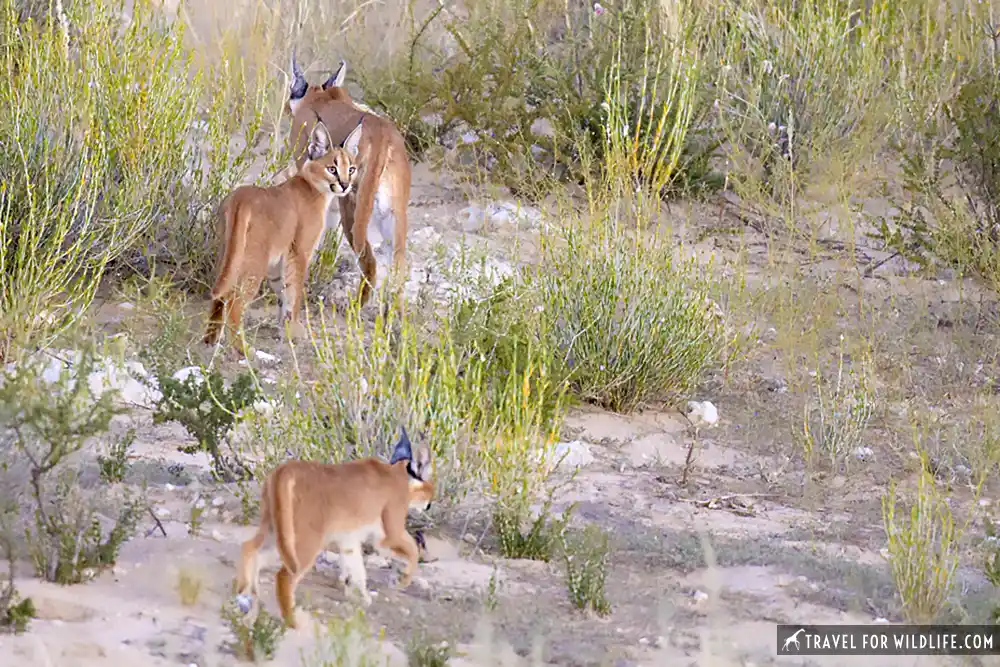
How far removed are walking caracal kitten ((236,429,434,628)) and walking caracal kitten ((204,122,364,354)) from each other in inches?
87.9

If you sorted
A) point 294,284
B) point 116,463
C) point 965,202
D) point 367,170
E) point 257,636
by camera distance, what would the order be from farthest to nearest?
point 965,202
point 367,170
point 294,284
point 116,463
point 257,636

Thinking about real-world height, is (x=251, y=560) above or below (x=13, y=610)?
above

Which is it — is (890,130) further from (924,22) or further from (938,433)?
(938,433)

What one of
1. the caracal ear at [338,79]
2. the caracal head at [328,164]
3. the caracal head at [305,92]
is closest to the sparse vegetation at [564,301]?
the caracal head at [305,92]

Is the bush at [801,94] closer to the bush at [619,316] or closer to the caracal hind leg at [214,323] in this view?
the bush at [619,316]

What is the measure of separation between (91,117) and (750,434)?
3306mm

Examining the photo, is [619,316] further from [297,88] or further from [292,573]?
[292,573]

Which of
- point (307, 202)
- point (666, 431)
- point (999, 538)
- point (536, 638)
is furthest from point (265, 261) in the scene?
point (999, 538)

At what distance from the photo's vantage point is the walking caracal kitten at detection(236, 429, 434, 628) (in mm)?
3656

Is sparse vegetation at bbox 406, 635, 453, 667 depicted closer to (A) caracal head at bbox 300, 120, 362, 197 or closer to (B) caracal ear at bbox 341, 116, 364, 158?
(A) caracal head at bbox 300, 120, 362, 197

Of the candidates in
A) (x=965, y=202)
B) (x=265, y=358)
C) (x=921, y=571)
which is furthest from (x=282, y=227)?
(x=965, y=202)

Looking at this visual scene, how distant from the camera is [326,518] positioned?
3.73 m

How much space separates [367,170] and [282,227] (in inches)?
36.1

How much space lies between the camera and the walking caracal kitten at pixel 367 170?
696 cm
